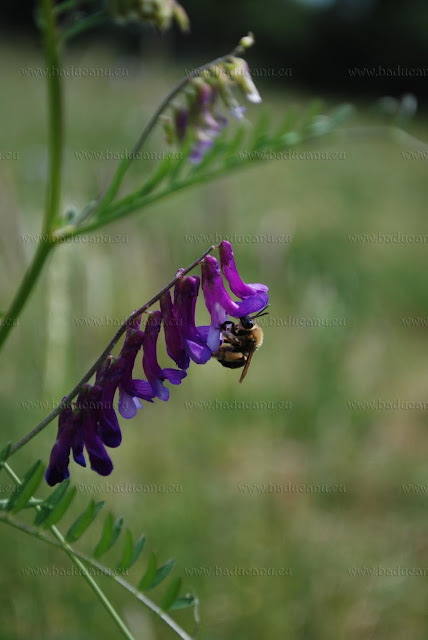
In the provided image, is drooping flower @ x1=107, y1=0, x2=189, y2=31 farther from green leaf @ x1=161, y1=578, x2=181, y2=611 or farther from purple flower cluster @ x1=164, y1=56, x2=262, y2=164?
green leaf @ x1=161, y1=578, x2=181, y2=611

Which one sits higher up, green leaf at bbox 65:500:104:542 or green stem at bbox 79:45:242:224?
green stem at bbox 79:45:242:224

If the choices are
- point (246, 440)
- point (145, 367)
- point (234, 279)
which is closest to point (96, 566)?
point (145, 367)

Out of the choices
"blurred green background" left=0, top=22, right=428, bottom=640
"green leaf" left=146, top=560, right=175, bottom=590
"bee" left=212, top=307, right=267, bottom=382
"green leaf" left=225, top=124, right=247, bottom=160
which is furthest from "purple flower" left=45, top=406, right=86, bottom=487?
"blurred green background" left=0, top=22, right=428, bottom=640

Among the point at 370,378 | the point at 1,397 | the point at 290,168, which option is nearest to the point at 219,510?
the point at 1,397

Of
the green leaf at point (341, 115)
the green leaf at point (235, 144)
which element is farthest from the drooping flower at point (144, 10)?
the green leaf at point (341, 115)

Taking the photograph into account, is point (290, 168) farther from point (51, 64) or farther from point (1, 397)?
point (51, 64)

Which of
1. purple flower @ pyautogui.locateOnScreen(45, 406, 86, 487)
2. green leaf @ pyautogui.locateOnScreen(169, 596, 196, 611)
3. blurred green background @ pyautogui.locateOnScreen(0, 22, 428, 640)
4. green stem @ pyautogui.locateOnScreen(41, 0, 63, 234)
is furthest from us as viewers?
blurred green background @ pyautogui.locateOnScreen(0, 22, 428, 640)
